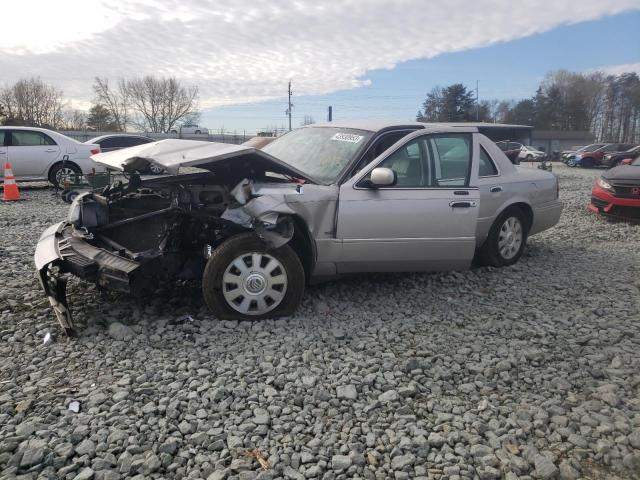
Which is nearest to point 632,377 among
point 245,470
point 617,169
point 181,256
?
point 245,470

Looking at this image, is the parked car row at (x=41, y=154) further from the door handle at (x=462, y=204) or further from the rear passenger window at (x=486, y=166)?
the door handle at (x=462, y=204)

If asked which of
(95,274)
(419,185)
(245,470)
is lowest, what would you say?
(245,470)

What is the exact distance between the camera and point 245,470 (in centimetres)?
237

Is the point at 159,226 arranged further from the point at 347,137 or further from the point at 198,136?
the point at 198,136

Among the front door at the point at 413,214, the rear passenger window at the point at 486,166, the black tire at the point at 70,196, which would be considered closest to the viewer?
the front door at the point at 413,214

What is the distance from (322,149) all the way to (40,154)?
10.0 m

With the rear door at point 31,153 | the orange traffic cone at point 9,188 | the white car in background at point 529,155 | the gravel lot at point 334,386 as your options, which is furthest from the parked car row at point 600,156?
the orange traffic cone at point 9,188

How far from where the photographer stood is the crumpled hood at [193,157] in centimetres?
391

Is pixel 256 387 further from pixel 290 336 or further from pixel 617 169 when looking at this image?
pixel 617 169

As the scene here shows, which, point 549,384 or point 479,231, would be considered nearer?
point 549,384

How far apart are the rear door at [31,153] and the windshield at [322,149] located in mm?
9042

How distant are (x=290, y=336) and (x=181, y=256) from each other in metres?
1.12

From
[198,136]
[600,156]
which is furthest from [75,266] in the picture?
[198,136]

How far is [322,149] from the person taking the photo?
4934mm
